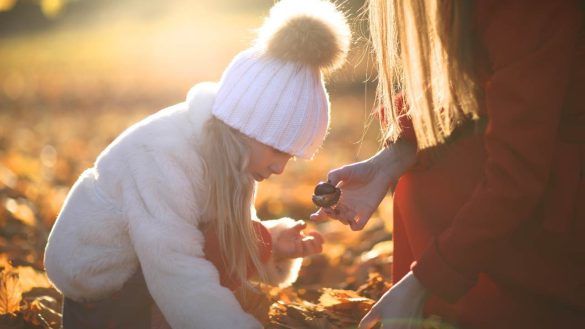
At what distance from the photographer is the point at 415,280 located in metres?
1.98

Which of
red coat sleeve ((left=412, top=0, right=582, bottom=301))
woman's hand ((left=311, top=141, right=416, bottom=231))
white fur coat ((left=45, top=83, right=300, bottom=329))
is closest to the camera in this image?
red coat sleeve ((left=412, top=0, right=582, bottom=301))

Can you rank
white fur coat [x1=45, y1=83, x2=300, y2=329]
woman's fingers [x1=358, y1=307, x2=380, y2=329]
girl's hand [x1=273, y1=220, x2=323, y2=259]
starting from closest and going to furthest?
woman's fingers [x1=358, y1=307, x2=380, y2=329] → white fur coat [x1=45, y1=83, x2=300, y2=329] → girl's hand [x1=273, y1=220, x2=323, y2=259]

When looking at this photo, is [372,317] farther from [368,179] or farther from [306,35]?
[306,35]

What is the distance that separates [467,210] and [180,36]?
1864cm

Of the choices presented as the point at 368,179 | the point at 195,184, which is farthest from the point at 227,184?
the point at 368,179

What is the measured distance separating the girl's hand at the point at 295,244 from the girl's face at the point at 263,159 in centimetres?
37

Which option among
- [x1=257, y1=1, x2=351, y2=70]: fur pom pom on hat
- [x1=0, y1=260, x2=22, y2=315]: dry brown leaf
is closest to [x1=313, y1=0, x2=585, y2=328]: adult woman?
[x1=257, y1=1, x2=351, y2=70]: fur pom pom on hat

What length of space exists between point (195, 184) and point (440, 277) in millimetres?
758

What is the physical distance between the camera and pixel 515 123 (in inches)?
71.6

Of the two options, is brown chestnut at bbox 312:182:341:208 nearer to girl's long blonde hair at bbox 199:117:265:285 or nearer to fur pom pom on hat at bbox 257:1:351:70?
girl's long blonde hair at bbox 199:117:265:285

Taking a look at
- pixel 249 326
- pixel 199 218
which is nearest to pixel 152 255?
pixel 199 218

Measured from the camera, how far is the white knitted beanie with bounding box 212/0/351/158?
224 centimetres

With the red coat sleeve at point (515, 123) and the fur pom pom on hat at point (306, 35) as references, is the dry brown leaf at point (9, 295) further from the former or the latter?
the red coat sleeve at point (515, 123)

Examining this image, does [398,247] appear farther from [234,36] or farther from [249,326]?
[234,36]
